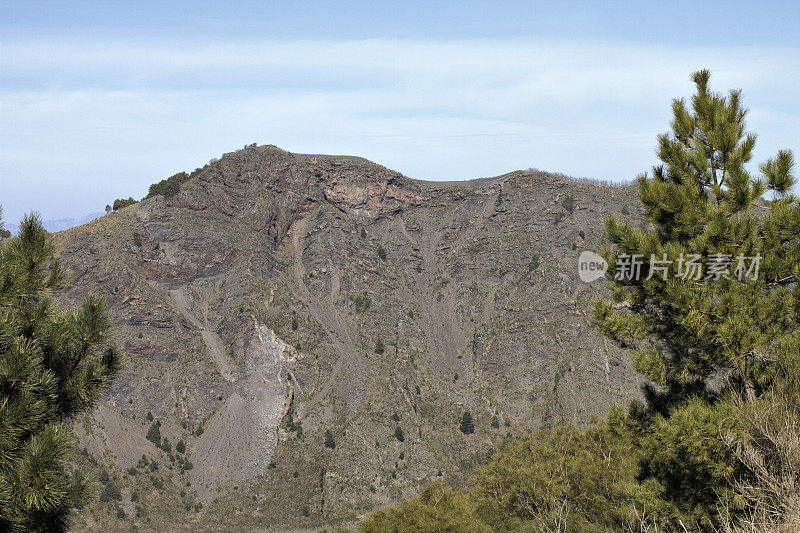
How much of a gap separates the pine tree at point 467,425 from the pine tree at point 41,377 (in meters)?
83.5

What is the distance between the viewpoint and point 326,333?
327ft

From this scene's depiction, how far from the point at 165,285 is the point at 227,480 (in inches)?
1538

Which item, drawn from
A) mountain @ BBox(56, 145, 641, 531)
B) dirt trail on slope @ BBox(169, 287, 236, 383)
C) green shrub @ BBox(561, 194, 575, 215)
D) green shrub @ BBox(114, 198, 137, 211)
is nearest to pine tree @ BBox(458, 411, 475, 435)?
mountain @ BBox(56, 145, 641, 531)

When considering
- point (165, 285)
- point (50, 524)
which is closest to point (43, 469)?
point (50, 524)

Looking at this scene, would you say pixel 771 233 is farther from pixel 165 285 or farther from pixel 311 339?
pixel 165 285

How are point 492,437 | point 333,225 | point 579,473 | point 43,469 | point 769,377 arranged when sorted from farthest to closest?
point 333,225, point 492,437, point 579,473, point 769,377, point 43,469

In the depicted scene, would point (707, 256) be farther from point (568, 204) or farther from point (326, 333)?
point (568, 204)

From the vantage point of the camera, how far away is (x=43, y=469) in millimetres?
7715

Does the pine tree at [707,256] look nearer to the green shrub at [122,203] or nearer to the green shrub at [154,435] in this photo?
the green shrub at [154,435]

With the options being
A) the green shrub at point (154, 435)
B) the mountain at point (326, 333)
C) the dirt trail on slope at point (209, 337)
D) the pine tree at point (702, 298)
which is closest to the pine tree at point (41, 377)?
the pine tree at point (702, 298)

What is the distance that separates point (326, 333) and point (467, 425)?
28718mm

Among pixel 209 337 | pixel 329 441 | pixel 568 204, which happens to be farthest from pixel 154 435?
pixel 568 204

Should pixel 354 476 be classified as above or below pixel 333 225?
below

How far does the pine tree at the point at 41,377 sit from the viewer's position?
7.70m
